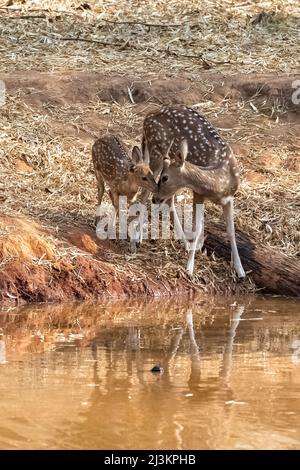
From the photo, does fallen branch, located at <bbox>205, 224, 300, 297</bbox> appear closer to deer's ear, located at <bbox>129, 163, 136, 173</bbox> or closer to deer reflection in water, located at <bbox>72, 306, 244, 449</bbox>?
deer's ear, located at <bbox>129, 163, 136, 173</bbox>

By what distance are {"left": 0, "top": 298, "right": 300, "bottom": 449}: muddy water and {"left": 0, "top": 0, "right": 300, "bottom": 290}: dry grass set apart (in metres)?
1.52

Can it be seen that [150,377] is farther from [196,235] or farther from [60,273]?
[196,235]

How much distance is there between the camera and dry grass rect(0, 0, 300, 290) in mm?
12664

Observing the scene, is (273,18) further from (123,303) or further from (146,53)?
(123,303)

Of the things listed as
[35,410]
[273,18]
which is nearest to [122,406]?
[35,410]

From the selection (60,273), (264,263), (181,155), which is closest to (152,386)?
(60,273)

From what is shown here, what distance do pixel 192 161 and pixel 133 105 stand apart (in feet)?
12.2

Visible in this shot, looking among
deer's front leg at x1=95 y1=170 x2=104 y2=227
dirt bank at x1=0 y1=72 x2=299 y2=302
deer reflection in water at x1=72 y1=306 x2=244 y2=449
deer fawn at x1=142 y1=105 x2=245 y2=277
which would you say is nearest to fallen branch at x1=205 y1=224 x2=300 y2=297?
dirt bank at x1=0 y1=72 x2=299 y2=302

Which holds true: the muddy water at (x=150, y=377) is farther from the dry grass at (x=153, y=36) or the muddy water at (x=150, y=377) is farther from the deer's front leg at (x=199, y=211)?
the dry grass at (x=153, y=36)

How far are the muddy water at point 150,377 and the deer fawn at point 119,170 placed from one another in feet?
5.19

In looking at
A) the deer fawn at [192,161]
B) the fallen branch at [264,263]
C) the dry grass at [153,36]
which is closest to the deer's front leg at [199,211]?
the deer fawn at [192,161]

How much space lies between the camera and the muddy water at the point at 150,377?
256 inches

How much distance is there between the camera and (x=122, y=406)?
706 cm

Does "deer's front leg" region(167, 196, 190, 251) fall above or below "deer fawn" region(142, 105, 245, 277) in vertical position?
below
